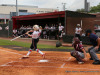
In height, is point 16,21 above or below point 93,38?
above

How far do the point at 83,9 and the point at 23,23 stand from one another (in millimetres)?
15155

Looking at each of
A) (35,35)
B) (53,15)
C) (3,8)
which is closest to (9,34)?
(53,15)

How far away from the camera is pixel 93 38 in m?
6.42

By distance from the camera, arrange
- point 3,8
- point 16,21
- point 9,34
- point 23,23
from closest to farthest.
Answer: point 9,34, point 16,21, point 23,23, point 3,8

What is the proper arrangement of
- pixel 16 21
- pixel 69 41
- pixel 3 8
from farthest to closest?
pixel 3 8, pixel 16 21, pixel 69 41

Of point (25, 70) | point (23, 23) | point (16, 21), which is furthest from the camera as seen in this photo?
point (23, 23)

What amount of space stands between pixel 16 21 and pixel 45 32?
7992 mm

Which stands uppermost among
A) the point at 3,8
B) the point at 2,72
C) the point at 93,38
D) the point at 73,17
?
the point at 3,8

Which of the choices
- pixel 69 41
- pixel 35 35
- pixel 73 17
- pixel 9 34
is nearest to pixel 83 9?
pixel 73 17

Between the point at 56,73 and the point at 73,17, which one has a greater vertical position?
the point at 73,17

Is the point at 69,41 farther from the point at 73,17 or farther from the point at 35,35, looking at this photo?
the point at 35,35

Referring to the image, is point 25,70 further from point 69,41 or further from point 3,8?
point 3,8

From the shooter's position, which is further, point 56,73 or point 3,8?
point 3,8

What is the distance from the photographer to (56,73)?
17.6 feet
